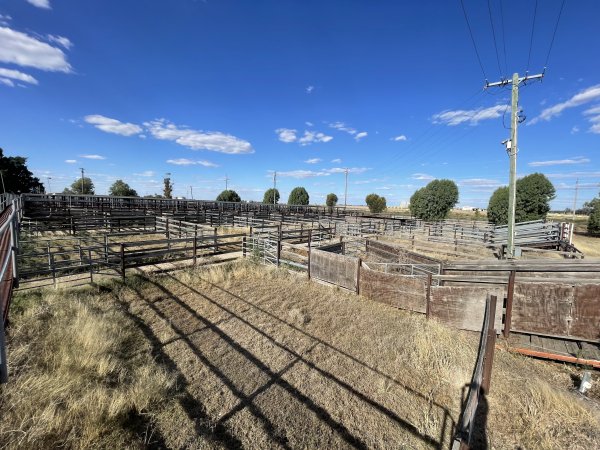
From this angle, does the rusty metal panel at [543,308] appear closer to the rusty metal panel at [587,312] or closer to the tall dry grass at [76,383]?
the rusty metal panel at [587,312]

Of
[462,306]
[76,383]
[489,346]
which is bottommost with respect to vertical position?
[76,383]

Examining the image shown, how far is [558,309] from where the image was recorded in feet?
19.7

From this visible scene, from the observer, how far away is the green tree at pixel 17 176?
180 ft

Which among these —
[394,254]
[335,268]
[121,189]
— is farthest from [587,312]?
[121,189]

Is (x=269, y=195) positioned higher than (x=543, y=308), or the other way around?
(x=269, y=195)

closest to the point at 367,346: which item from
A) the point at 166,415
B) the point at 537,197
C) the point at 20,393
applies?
the point at 166,415

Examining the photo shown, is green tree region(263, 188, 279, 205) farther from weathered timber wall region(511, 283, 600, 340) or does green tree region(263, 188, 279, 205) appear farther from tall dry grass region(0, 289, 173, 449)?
weathered timber wall region(511, 283, 600, 340)

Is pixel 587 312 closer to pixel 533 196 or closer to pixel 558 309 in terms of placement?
pixel 558 309

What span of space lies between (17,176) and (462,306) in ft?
272

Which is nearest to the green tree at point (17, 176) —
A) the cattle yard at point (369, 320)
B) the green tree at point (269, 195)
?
the green tree at point (269, 195)

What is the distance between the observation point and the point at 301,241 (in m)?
17.6

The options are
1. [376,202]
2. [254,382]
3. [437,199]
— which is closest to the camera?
[254,382]

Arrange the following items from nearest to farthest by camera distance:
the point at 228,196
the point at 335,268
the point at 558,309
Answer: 1. the point at 558,309
2. the point at 335,268
3. the point at 228,196

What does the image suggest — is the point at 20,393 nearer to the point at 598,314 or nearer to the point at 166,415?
the point at 166,415
